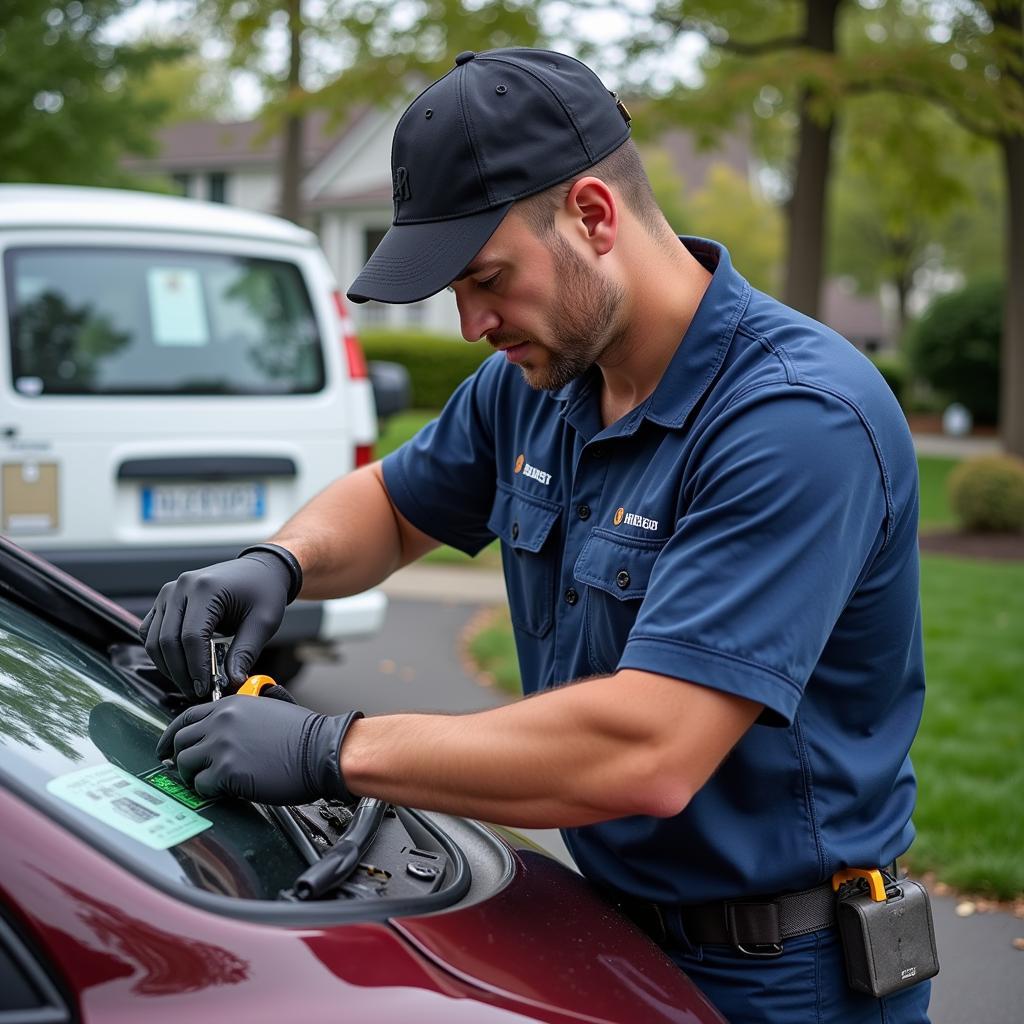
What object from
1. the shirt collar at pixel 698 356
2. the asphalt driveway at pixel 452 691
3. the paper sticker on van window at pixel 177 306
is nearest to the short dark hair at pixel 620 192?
the shirt collar at pixel 698 356

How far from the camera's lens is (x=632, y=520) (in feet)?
6.30

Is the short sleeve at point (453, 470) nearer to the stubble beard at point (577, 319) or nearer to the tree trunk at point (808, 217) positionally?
the stubble beard at point (577, 319)

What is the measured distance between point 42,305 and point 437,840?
3908 millimetres

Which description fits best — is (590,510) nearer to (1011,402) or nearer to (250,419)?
(250,419)

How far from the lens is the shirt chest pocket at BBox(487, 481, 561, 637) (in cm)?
216

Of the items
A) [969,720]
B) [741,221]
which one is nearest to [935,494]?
[969,720]

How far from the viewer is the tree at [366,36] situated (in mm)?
10852

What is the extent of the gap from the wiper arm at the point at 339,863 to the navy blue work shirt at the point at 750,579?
367mm

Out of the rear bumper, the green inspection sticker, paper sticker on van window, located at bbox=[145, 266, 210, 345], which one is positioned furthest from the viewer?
paper sticker on van window, located at bbox=[145, 266, 210, 345]

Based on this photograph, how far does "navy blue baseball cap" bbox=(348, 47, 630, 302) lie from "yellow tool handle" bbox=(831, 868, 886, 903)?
992 millimetres

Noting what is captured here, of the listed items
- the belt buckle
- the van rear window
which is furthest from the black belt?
the van rear window

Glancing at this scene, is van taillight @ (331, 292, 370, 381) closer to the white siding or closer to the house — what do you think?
the house

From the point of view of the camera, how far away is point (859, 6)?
14.3m

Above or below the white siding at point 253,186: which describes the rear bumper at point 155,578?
below
